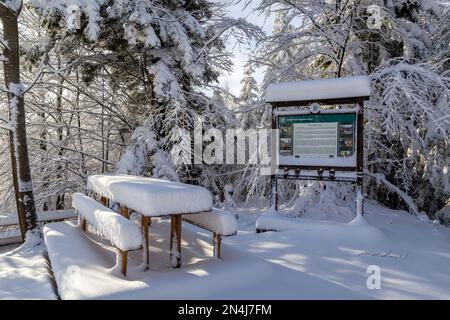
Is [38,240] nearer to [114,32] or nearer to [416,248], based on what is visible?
[114,32]

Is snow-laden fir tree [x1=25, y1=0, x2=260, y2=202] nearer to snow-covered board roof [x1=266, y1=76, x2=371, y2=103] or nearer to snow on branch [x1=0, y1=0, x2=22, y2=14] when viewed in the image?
snow on branch [x1=0, y1=0, x2=22, y2=14]

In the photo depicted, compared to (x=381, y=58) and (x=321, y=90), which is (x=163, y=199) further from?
(x=381, y=58)

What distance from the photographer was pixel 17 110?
282 inches

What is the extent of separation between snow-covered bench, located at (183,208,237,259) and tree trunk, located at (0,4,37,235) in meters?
4.61

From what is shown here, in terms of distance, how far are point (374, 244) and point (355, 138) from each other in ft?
6.20

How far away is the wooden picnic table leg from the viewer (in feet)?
13.6

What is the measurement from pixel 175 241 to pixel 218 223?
59 cm

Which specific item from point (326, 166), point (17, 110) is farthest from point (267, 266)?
point (17, 110)

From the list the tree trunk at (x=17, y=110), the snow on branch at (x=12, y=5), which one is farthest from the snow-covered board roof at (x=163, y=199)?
the snow on branch at (x=12, y=5)

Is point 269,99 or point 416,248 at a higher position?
point 269,99

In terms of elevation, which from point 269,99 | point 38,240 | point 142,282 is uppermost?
point 269,99

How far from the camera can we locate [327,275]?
4176 millimetres

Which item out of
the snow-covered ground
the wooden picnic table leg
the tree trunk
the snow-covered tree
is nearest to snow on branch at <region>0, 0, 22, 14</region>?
the tree trunk
